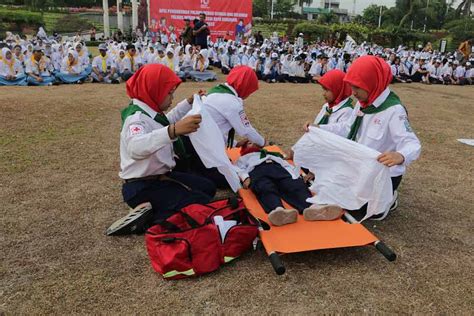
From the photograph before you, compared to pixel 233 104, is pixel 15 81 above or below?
below

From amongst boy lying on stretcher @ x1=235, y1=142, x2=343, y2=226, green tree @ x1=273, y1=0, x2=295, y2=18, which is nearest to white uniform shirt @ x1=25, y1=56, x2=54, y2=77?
boy lying on stretcher @ x1=235, y1=142, x2=343, y2=226

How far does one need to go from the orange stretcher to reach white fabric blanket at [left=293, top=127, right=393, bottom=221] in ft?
0.57

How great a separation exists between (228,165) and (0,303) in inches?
63.0

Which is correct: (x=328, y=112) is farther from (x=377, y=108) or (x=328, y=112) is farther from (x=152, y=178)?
(x=152, y=178)

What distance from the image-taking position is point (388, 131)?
3033mm

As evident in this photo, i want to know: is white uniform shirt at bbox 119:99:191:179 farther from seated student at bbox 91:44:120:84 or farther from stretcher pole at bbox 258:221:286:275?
seated student at bbox 91:44:120:84

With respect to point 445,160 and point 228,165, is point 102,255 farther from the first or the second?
point 445,160

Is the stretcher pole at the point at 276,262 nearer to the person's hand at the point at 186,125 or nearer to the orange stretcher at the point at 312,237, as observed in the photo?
the orange stretcher at the point at 312,237

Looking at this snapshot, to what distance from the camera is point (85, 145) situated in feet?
16.2

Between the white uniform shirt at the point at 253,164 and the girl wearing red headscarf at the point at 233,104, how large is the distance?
167mm

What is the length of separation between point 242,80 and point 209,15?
15.4 meters

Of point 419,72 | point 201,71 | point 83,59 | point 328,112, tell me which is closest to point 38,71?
point 83,59

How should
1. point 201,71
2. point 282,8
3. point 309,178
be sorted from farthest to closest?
1. point 282,8
2. point 201,71
3. point 309,178

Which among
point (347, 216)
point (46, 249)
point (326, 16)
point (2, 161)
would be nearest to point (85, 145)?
point (2, 161)
